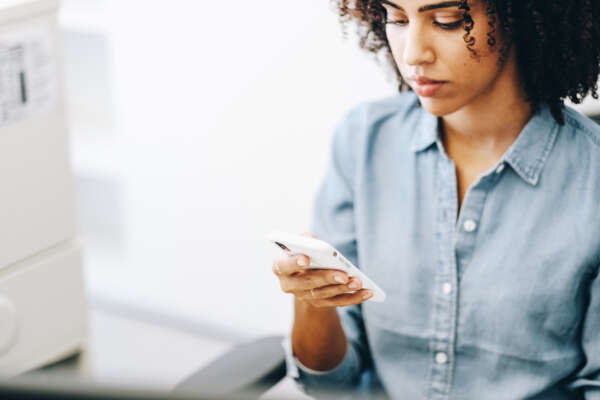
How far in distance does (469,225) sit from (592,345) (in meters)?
0.19

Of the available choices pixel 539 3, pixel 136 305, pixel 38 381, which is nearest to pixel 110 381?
pixel 38 381

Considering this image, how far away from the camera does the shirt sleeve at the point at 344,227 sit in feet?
3.38

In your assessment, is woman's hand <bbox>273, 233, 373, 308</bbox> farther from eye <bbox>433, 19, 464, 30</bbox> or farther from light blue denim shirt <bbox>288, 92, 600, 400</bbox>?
eye <bbox>433, 19, 464, 30</bbox>

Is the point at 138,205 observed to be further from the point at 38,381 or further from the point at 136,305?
the point at 38,381

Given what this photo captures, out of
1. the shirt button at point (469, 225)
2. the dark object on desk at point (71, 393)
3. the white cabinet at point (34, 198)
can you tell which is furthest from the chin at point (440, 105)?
the dark object on desk at point (71, 393)

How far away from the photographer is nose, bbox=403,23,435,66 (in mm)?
839

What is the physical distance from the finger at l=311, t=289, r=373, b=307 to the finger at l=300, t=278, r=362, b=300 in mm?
14

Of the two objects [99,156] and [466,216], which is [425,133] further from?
[99,156]

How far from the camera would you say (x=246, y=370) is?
95cm

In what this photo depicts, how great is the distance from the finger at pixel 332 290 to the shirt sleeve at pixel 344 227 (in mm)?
178

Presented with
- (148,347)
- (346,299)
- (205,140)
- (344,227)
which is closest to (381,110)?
(344,227)

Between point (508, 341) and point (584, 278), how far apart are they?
12 cm

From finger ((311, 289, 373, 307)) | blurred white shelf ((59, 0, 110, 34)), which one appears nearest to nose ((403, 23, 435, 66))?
finger ((311, 289, 373, 307))

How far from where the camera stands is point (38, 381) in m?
0.38
